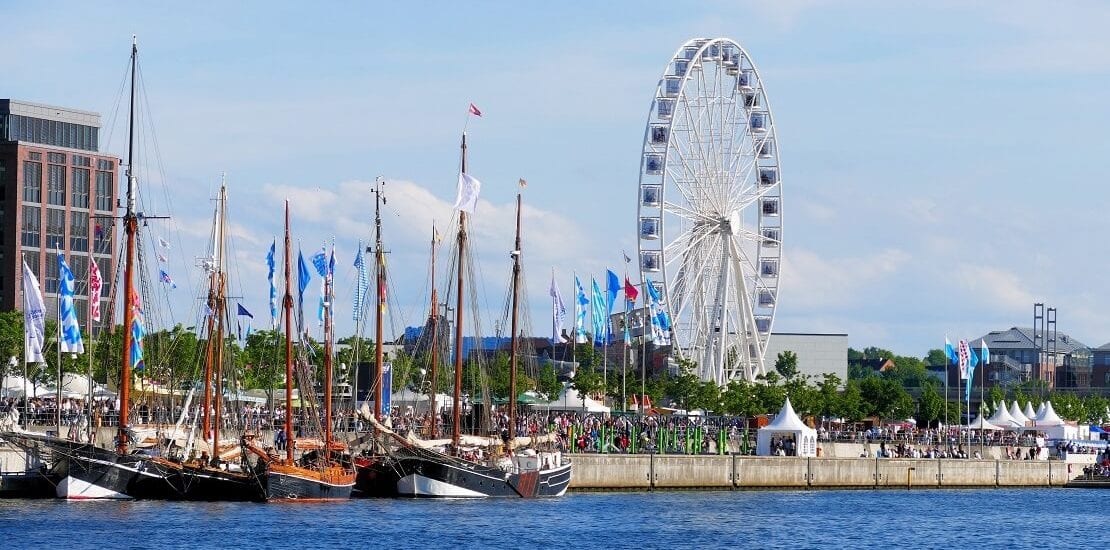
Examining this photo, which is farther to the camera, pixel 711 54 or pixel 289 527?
pixel 711 54

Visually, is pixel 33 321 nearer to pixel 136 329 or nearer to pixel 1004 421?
pixel 136 329

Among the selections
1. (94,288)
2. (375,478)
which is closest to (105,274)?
(94,288)

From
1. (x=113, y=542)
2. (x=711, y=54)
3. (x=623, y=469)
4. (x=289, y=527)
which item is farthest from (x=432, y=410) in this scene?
(x=711, y=54)

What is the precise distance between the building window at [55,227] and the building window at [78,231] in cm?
91

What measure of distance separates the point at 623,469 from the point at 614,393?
35.8 meters

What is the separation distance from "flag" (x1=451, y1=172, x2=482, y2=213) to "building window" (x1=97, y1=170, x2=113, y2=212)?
9142 centimetres

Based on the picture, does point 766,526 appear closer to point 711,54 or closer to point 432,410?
point 432,410

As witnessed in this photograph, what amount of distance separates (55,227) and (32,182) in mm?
4449

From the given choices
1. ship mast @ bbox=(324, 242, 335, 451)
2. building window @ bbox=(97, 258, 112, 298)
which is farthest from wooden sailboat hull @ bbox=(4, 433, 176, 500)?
building window @ bbox=(97, 258, 112, 298)

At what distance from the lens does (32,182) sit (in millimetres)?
174500

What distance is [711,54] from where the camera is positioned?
5428 inches

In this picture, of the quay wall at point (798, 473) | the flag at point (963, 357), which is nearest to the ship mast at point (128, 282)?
the quay wall at point (798, 473)

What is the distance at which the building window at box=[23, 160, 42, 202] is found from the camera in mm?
173750

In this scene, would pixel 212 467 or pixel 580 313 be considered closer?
pixel 212 467
